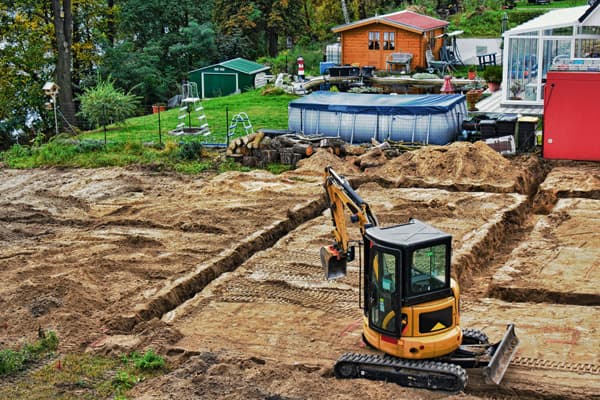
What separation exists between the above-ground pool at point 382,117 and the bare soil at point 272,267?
6.36ft

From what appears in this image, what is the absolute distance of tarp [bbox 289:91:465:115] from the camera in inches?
1025

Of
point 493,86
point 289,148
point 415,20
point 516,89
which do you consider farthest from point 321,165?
point 415,20

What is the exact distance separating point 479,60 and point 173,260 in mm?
24923

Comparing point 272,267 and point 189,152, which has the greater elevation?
point 189,152

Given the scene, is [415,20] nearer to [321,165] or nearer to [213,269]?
[321,165]

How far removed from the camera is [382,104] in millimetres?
26875

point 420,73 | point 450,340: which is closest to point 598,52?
point 420,73

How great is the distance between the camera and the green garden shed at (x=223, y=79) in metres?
40.0

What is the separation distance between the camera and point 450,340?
1167cm

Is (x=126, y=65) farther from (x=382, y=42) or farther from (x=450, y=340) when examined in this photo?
(x=450, y=340)

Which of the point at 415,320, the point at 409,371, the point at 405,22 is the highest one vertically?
the point at 405,22

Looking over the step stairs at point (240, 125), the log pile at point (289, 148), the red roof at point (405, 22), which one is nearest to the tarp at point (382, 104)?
the log pile at point (289, 148)

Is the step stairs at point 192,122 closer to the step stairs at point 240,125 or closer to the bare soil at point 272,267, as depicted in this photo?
the step stairs at point 240,125

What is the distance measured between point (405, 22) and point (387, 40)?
1.12m
